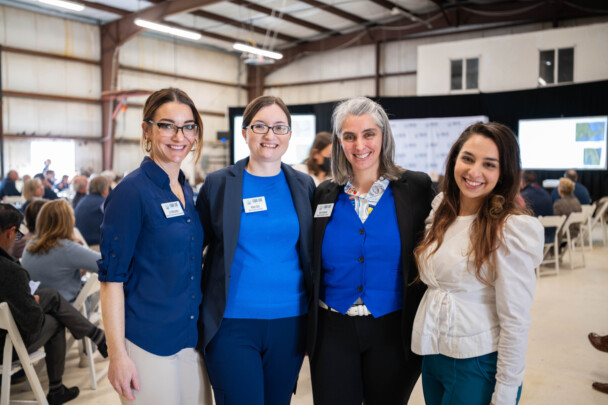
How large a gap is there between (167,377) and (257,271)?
44 centimetres

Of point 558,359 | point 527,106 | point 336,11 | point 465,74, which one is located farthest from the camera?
point 336,11

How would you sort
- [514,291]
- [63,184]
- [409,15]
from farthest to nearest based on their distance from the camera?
[409,15]
[63,184]
[514,291]

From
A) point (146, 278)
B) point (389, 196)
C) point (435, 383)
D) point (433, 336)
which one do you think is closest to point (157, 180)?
point (146, 278)

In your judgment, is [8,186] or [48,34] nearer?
[8,186]

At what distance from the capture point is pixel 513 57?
1155 centimetres

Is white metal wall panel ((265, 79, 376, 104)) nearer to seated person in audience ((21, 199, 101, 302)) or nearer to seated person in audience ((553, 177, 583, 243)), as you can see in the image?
seated person in audience ((553, 177, 583, 243))

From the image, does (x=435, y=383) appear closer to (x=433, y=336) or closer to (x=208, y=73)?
(x=433, y=336)

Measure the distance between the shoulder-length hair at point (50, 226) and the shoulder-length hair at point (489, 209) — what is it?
8.41 ft

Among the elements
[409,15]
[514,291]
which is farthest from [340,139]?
[409,15]

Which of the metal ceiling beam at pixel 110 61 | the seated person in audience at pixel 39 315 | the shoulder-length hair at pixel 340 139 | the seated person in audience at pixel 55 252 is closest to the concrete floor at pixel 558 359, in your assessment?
the seated person in audience at pixel 39 315

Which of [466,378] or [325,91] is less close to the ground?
[325,91]

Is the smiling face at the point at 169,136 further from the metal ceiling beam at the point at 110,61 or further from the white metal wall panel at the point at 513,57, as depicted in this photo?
the metal ceiling beam at the point at 110,61

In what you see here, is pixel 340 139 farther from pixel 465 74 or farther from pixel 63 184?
pixel 63 184

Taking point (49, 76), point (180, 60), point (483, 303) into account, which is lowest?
point (483, 303)
